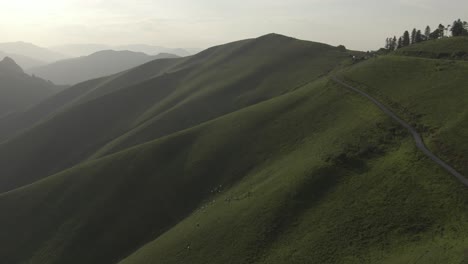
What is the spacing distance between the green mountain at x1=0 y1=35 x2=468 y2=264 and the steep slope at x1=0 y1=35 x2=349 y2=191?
7.79m

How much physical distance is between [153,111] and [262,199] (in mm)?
119705

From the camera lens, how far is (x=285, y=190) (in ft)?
188

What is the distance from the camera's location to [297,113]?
87.6 meters

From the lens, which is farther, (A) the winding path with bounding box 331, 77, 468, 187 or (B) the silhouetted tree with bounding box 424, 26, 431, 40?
(B) the silhouetted tree with bounding box 424, 26, 431, 40

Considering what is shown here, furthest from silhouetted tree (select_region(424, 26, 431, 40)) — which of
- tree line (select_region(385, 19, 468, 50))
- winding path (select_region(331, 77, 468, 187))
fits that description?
winding path (select_region(331, 77, 468, 187))

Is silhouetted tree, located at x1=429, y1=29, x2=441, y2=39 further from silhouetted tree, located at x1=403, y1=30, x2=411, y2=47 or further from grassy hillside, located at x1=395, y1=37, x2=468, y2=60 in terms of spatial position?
grassy hillside, located at x1=395, y1=37, x2=468, y2=60

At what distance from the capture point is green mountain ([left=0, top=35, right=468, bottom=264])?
144ft

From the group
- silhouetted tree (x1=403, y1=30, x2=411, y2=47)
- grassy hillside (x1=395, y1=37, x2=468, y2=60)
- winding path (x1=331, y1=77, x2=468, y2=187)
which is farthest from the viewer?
silhouetted tree (x1=403, y1=30, x2=411, y2=47)

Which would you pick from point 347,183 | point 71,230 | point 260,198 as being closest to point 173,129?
point 71,230

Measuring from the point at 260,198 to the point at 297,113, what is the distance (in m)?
34.7

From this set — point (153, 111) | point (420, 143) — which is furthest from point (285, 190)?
point (153, 111)

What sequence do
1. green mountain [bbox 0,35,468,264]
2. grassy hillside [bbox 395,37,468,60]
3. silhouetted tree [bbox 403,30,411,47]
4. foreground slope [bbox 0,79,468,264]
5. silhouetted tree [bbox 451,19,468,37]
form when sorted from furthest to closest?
1. silhouetted tree [bbox 403,30,411,47]
2. silhouetted tree [bbox 451,19,468,37]
3. grassy hillside [bbox 395,37,468,60]
4. green mountain [bbox 0,35,468,264]
5. foreground slope [bbox 0,79,468,264]

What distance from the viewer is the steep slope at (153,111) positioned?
141 m

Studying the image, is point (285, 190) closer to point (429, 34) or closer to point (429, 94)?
point (429, 94)
